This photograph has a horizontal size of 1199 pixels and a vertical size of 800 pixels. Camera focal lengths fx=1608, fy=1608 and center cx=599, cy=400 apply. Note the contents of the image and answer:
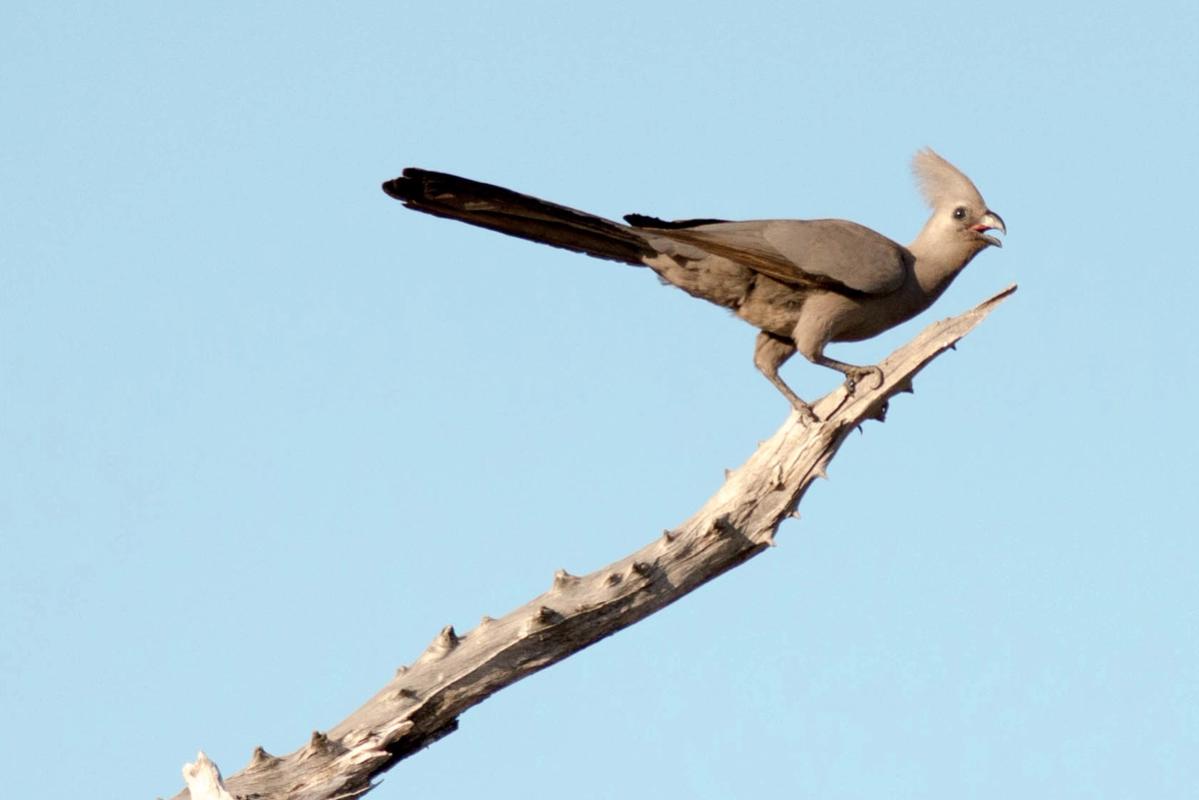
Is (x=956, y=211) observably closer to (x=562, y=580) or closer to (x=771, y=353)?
(x=771, y=353)

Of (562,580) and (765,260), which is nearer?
(562,580)

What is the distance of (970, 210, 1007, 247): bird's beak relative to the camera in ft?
31.4

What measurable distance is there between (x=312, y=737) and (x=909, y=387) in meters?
3.45

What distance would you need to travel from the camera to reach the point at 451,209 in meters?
8.56

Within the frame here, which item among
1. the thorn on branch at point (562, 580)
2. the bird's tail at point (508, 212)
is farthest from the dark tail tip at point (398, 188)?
the thorn on branch at point (562, 580)

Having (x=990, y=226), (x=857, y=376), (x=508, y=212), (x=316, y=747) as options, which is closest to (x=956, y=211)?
(x=990, y=226)

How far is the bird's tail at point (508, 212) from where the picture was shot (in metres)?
8.47

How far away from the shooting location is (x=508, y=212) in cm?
862

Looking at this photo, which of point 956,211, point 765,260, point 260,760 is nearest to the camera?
point 260,760

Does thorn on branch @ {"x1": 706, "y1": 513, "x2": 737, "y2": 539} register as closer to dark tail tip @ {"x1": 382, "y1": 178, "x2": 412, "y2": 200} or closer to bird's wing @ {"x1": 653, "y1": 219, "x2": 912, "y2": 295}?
bird's wing @ {"x1": 653, "y1": 219, "x2": 912, "y2": 295}

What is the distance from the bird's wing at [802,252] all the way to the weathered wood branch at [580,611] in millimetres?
827

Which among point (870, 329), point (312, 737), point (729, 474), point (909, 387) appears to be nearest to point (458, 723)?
point (312, 737)

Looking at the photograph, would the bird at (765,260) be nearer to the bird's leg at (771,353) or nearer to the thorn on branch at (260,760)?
the bird's leg at (771,353)

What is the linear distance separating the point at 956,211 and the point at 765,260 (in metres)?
1.48
